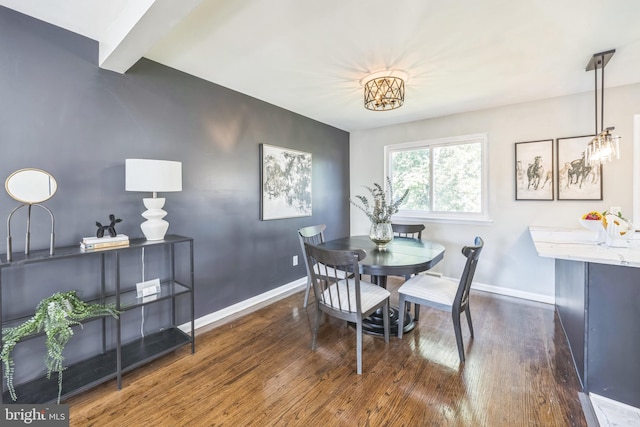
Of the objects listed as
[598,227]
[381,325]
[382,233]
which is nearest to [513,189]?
Result: [598,227]

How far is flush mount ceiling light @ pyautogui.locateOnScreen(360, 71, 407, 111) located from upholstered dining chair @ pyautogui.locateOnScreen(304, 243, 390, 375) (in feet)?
4.64

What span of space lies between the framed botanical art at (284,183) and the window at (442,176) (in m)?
1.45

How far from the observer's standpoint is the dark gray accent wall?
173 centimetres

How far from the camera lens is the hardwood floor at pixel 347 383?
1.57 meters

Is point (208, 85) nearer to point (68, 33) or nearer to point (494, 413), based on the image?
point (68, 33)

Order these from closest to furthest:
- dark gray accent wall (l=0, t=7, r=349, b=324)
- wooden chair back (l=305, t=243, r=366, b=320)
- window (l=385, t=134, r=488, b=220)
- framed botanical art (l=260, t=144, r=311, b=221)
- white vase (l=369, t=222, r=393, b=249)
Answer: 1. dark gray accent wall (l=0, t=7, r=349, b=324)
2. wooden chair back (l=305, t=243, r=366, b=320)
3. white vase (l=369, t=222, r=393, b=249)
4. framed botanical art (l=260, t=144, r=311, b=221)
5. window (l=385, t=134, r=488, b=220)

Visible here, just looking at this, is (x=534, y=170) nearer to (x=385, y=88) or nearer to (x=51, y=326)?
(x=385, y=88)

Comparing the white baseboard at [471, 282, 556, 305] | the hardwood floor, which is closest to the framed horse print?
the white baseboard at [471, 282, 556, 305]

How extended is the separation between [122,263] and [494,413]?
2751 mm

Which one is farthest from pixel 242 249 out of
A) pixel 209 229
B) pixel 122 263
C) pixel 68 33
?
pixel 68 33

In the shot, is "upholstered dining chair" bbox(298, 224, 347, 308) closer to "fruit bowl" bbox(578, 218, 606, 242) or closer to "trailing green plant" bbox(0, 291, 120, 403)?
"trailing green plant" bbox(0, 291, 120, 403)

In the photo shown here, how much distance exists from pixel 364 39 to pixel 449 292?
81.1 inches

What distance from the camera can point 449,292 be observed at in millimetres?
2195

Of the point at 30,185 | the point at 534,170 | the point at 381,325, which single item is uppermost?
the point at 534,170
